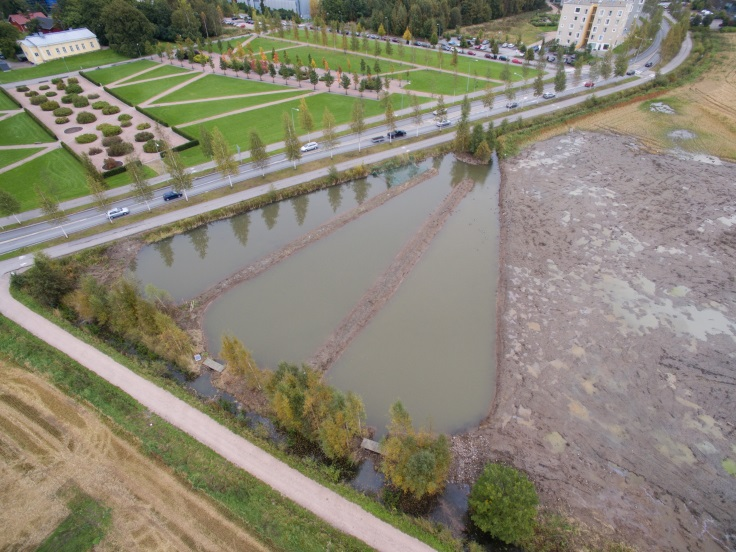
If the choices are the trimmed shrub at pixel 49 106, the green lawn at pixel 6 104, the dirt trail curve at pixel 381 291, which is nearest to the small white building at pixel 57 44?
the green lawn at pixel 6 104

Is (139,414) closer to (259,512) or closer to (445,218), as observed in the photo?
(259,512)

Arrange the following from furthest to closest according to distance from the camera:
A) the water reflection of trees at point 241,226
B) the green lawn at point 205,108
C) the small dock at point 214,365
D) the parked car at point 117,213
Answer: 1. the green lawn at point 205,108
2. the water reflection of trees at point 241,226
3. the parked car at point 117,213
4. the small dock at point 214,365

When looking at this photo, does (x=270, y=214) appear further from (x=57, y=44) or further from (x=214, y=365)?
(x=57, y=44)

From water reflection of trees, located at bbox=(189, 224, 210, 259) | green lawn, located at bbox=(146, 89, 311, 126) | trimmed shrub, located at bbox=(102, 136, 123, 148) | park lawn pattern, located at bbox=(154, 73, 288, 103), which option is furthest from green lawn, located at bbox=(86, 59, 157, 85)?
water reflection of trees, located at bbox=(189, 224, 210, 259)

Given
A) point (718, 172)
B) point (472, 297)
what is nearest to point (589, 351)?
point (472, 297)

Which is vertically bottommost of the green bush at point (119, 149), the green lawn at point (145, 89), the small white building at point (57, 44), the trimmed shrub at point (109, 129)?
the green bush at point (119, 149)

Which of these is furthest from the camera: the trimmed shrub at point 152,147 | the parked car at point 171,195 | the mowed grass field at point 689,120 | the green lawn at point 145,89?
the green lawn at point 145,89

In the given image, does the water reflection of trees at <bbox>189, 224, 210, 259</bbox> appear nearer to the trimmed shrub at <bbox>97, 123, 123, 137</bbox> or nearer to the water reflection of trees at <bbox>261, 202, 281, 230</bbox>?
the water reflection of trees at <bbox>261, 202, 281, 230</bbox>

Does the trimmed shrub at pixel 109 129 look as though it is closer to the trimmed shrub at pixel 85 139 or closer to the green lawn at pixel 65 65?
the trimmed shrub at pixel 85 139
